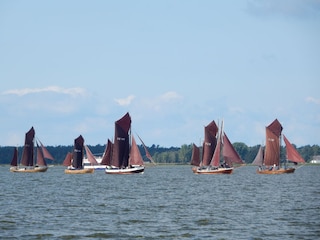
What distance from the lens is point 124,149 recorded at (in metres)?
128

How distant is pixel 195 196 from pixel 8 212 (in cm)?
2179

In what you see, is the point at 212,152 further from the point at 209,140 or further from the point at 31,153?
the point at 31,153

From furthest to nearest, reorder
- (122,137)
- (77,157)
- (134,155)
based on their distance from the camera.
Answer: (77,157) → (134,155) → (122,137)

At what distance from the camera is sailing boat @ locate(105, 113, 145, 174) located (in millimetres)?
127250

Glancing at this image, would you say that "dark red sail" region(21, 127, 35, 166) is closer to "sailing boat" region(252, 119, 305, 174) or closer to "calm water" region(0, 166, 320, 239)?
"sailing boat" region(252, 119, 305, 174)

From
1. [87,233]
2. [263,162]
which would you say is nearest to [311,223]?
[87,233]

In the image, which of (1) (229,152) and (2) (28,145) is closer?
(1) (229,152)

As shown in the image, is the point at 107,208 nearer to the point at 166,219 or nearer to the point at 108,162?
the point at 166,219

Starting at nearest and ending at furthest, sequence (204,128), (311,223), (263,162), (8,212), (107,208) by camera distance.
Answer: (311,223) < (8,212) < (107,208) < (204,128) < (263,162)

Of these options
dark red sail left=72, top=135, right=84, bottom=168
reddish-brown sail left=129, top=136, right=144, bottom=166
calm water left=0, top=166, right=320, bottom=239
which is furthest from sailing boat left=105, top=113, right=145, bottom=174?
calm water left=0, top=166, right=320, bottom=239

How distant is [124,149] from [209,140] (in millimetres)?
14204

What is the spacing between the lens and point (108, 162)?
136 m

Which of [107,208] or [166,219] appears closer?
[166,219]

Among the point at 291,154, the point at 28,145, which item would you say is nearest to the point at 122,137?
the point at 291,154
